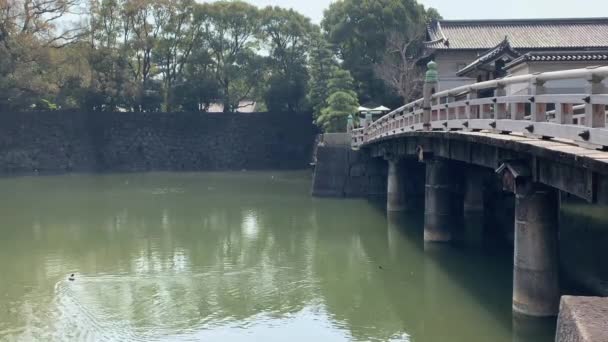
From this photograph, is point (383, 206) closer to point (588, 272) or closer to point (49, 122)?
point (588, 272)

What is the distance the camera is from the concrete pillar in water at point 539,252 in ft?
29.6

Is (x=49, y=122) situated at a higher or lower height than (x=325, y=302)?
higher

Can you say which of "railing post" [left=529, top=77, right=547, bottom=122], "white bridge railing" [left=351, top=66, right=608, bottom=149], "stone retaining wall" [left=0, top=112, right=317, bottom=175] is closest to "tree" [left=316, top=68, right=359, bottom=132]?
"stone retaining wall" [left=0, top=112, right=317, bottom=175]

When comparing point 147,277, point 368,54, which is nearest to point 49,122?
point 368,54

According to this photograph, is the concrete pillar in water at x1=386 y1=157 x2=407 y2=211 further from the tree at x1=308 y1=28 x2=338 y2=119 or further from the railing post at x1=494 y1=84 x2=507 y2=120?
the tree at x1=308 y1=28 x2=338 y2=119

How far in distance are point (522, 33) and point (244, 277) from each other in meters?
22.6

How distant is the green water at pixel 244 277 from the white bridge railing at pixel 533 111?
2.70m

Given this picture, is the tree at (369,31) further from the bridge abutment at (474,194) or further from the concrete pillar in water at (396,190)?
the bridge abutment at (474,194)

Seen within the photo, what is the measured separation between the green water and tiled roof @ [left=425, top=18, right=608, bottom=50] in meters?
12.2

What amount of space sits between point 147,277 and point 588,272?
7.84 m

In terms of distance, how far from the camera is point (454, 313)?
34.0 ft

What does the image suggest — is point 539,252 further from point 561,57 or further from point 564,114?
point 561,57

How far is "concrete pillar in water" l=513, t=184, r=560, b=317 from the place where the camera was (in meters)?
9.03

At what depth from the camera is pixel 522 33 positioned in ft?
101
